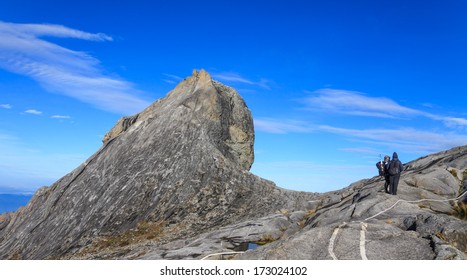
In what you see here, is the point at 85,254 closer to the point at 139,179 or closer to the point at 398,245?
the point at 139,179

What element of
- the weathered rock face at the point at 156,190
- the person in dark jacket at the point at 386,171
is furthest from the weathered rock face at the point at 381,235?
the weathered rock face at the point at 156,190

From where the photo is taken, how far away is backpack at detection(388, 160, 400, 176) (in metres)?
29.2

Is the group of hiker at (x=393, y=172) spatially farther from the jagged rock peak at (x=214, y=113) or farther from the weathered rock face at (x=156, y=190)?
the jagged rock peak at (x=214, y=113)

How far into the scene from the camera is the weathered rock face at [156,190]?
36938mm

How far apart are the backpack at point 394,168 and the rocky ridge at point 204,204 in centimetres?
169

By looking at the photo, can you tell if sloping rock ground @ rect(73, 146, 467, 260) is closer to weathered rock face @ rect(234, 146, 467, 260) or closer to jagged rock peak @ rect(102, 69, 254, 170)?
weathered rock face @ rect(234, 146, 467, 260)

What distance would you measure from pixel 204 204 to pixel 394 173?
681 inches

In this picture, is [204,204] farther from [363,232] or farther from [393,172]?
[363,232]

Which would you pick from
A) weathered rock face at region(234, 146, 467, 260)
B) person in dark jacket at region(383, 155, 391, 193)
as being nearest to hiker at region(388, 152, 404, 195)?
person in dark jacket at region(383, 155, 391, 193)

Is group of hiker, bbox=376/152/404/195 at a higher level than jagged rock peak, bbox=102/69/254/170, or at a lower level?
lower

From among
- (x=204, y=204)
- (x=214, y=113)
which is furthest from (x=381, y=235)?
(x=214, y=113)

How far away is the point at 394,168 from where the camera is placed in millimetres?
29188

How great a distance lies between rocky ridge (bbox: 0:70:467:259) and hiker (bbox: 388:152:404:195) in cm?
91

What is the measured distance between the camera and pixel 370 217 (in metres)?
25.1
